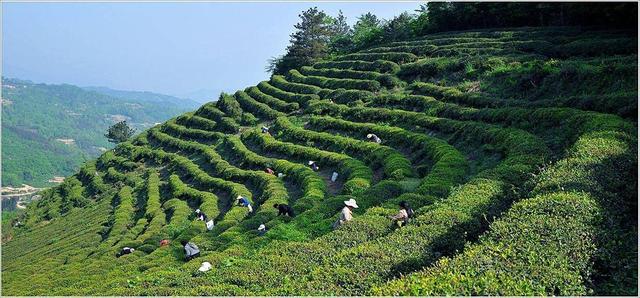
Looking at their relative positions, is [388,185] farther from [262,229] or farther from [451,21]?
[451,21]

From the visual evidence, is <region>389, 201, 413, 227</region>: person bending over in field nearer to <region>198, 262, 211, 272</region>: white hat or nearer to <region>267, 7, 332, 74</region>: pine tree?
<region>198, 262, 211, 272</region>: white hat

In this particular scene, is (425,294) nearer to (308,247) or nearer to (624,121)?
(308,247)

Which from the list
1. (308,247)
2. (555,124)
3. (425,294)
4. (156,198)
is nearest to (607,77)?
(555,124)

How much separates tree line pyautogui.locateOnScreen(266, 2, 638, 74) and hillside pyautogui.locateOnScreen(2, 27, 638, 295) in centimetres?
192

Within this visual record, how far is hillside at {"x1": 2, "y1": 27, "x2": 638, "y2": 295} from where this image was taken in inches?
407

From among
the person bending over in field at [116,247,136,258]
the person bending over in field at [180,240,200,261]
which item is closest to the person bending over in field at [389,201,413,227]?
the person bending over in field at [180,240,200,261]

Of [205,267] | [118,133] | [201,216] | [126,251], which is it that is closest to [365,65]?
[201,216]

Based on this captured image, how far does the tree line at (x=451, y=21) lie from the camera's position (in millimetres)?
39500

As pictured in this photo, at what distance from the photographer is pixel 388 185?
21.4 metres

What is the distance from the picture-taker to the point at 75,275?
22.7 m

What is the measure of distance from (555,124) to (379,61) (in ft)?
91.0

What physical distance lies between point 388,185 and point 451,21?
1710 inches

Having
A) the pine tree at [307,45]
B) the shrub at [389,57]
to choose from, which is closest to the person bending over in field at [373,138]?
the shrub at [389,57]

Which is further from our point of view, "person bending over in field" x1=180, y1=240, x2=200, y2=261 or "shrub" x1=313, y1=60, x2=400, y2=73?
"shrub" x1=313, y1=60, x2=400, y2=73
